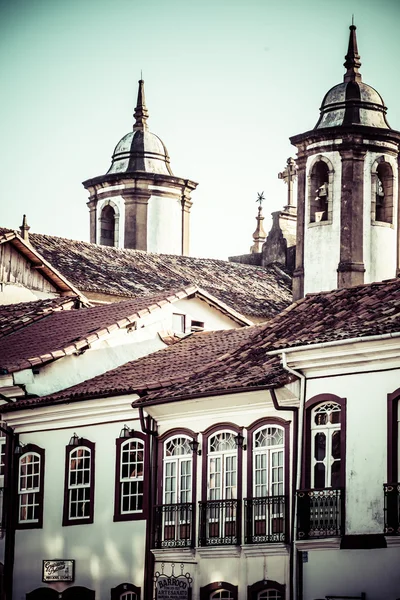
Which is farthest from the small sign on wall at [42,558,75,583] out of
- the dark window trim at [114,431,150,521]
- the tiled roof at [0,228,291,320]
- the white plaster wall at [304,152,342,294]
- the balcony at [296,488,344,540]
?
the white plaster wall at [304,152,342,294]

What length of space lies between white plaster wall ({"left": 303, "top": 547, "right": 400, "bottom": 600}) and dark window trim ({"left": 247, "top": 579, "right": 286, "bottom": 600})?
2.24 ft

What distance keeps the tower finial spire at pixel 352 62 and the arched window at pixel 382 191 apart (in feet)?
12.2

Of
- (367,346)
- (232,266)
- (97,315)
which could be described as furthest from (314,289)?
(367,346)

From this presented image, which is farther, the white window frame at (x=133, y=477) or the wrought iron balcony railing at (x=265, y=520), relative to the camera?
the white window frame at (x=133, y=477)

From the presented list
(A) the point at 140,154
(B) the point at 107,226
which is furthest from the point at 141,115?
(B) the point at 107,226

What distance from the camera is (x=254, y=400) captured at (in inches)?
1101

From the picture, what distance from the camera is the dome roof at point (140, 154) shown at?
71812 millimetres

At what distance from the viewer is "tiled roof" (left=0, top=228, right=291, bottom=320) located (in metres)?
53.2

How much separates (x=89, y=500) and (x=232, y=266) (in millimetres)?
32430

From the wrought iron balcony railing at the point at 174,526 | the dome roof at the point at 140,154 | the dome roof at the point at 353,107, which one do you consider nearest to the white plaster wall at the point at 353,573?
the wrought iron balcony railing at the point at 174,526

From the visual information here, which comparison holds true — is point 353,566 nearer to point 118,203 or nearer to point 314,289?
point 314,289

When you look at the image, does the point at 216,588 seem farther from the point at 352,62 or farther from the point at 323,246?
the point at 352,62

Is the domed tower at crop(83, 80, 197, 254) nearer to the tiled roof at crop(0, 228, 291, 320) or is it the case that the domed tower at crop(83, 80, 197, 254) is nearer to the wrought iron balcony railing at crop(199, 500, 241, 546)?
the tiled roof at crop(0, 228, 291, 320)

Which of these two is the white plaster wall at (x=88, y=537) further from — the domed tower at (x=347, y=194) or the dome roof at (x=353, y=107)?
the dome roof at (x=353, y=107)
